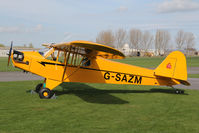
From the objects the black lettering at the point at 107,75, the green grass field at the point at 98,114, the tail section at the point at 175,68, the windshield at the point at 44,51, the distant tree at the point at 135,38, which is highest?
the distant tree at the point at 135,38

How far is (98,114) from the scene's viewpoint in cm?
714

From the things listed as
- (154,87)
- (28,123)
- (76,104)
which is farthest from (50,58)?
(154,87)

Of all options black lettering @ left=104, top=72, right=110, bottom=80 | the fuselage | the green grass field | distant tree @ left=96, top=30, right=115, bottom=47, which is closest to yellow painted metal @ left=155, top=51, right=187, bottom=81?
the fuselage

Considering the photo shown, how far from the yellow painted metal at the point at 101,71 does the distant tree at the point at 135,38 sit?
348 feet

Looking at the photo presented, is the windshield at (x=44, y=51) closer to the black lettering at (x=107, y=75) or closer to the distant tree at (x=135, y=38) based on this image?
the black lettering at (x=107, y=75)

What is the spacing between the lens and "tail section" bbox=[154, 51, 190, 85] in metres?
10.8

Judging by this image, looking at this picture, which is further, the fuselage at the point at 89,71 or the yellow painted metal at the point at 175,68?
the yellow painted metal at the point at 175,68

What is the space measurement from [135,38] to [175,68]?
348 feet

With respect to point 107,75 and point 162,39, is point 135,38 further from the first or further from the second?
point 107,75

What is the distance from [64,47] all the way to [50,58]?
1.15m

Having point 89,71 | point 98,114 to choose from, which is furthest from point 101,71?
point 98,114

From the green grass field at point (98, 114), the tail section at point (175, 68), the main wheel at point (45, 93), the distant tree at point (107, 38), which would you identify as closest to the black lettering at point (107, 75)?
the green grass field at point (98, 114)

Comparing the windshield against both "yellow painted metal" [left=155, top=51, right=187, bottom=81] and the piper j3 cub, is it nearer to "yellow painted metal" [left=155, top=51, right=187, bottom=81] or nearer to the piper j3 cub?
the piper j3 cub

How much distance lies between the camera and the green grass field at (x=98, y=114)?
5.75 m
